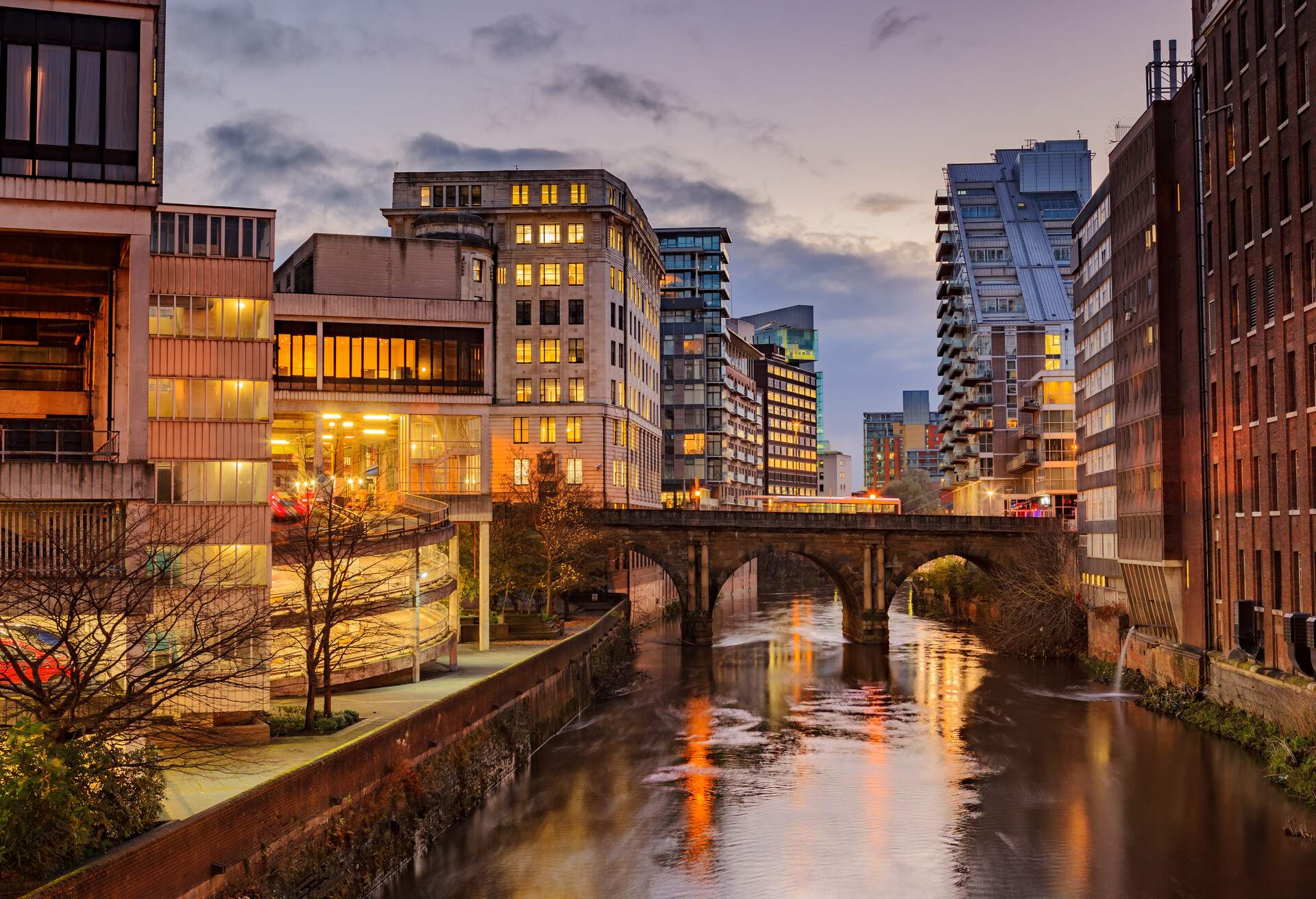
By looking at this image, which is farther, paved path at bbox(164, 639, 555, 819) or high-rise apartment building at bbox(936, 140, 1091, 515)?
high-rise apartment building at bbox(936, 140, 1091, 515)

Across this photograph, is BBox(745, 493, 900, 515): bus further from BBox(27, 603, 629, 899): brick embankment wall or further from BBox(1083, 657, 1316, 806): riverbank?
BBox(27, 603, 629, 899): brick embankment wall

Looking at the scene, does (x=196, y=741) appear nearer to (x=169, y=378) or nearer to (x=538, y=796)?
(x=169, y=378)

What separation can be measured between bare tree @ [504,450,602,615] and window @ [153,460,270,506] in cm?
3414

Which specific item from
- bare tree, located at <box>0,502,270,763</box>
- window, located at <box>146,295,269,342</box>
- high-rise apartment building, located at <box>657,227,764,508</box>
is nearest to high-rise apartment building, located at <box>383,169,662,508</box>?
high-rise apartment building, located at <box>657,227,764,508</box>

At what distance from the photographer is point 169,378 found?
36500 millimetres

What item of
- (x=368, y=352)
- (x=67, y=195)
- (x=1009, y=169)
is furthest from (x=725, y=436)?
(x=67, y=195)

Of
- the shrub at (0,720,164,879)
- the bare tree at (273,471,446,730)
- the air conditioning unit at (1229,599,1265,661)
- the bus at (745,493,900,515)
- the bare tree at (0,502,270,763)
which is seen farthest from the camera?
the bus at (745,493,900,515)

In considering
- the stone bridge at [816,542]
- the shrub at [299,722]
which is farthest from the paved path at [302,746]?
the stone bridge at [816,542]

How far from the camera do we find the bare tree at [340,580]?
123 ft

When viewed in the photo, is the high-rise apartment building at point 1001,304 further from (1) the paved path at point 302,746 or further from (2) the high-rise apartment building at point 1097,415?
(1) the paved path at point 302,746

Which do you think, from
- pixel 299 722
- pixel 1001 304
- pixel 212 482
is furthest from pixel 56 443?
pixel 1001 304

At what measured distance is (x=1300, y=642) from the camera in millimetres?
42688

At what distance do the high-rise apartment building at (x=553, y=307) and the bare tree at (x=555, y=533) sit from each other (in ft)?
41.9

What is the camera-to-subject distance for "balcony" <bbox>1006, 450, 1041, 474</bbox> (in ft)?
396
